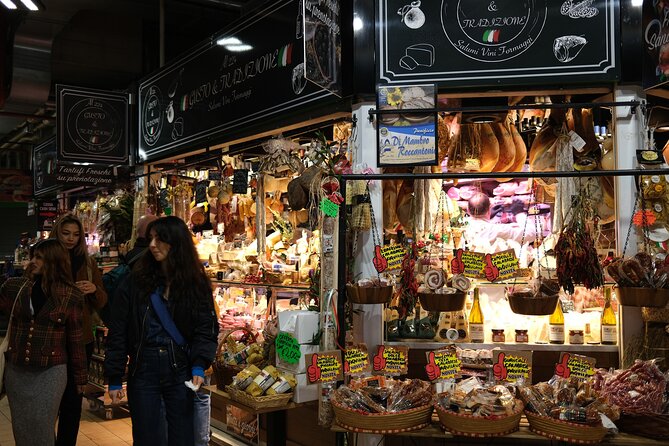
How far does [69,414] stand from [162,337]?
5.86ft

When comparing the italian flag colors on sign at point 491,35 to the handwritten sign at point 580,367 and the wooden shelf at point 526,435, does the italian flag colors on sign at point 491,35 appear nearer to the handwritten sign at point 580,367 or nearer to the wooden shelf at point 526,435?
the handwritten sign at point 580,367

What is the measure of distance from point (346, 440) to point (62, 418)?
7.56ft

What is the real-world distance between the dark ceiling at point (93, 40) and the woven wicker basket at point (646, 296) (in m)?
6.32

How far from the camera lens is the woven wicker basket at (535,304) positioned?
12.6 ft

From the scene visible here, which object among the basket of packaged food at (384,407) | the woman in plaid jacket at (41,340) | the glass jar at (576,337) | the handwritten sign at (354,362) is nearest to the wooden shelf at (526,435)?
the basket of packaged food at (384,407)

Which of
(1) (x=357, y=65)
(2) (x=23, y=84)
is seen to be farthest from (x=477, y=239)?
(2) (x=23, y=84)

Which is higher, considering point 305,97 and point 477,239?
point 305,97

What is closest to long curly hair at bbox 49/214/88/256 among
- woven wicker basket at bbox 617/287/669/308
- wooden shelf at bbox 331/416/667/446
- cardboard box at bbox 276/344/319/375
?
cardboard box at bbox 276/344/319/375

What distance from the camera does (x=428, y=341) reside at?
4.66m

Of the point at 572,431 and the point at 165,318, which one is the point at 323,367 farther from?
the point at 572,431

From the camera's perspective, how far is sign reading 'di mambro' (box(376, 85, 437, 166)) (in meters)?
4.22

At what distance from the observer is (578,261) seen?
13.0 feet

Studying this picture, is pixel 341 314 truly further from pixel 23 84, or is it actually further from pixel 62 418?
pixel 23 84

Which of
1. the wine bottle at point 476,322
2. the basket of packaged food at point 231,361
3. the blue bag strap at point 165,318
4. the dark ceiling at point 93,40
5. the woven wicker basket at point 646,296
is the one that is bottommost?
the basket of packaged food at point 231,361
